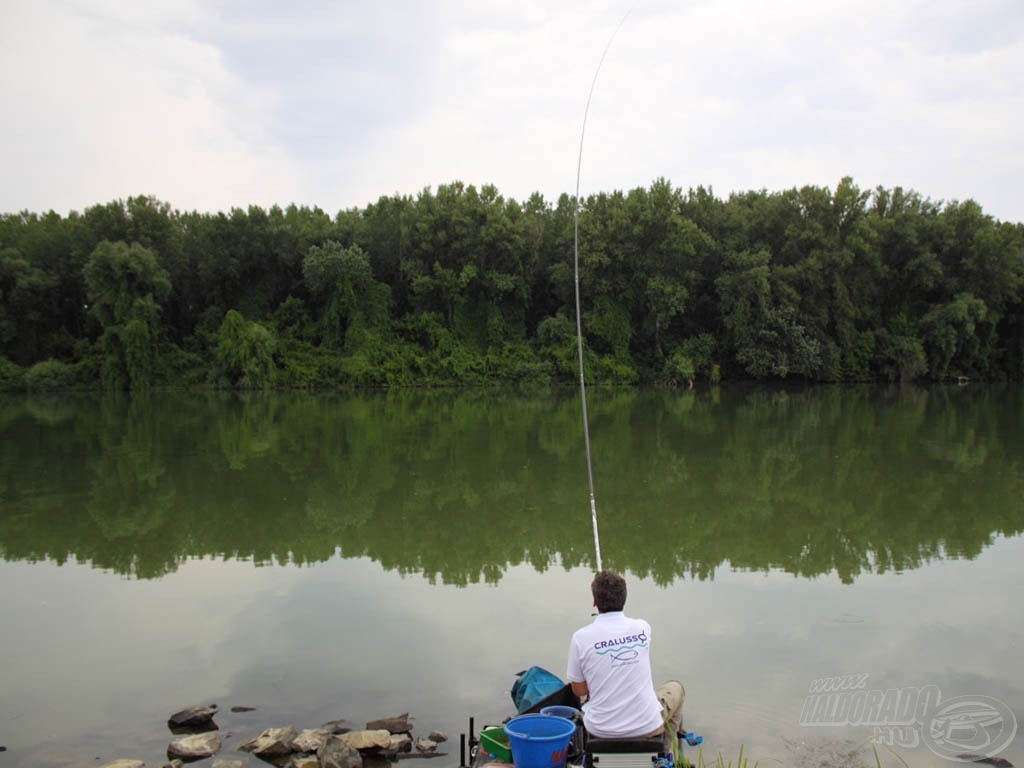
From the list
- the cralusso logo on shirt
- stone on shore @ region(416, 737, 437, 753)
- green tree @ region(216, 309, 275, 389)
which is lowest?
stone on shore @ region(416, 737, 437, 753)

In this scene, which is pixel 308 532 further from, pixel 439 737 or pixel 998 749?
pixel 998 749

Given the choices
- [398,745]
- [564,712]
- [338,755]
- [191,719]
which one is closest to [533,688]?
[564,712]

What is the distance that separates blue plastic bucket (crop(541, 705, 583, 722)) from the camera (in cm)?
452

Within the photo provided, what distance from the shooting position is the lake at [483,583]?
5856 mm

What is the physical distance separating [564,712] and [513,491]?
8.96 m

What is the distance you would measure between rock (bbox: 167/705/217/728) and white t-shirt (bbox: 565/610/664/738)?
292cm

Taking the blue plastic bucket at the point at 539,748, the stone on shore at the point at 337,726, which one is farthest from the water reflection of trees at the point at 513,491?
the blue plastic bucket at the point at 539,748

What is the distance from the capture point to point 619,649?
4137mm

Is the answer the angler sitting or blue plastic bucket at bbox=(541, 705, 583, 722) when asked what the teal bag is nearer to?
blue plastic bucket at bbox=(541, 705, 583, 722)

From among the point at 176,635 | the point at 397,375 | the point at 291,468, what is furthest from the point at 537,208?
the point at 176,635

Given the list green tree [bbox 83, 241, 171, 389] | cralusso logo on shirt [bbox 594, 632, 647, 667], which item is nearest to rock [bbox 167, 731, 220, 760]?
cralusso logo on shirt [bbox 594, 632, 647, 667]

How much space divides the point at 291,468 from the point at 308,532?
5.30 m

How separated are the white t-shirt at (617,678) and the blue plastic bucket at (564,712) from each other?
1.08ft

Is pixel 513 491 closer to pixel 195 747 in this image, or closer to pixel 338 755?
pixel 195 747
